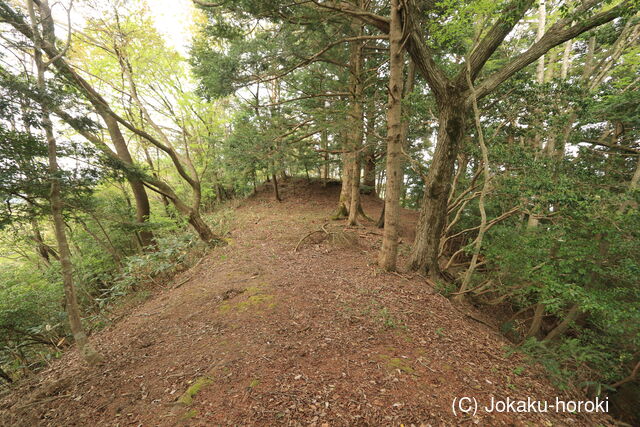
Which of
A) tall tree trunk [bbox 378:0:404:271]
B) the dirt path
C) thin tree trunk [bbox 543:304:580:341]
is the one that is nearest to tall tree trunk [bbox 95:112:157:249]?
the dirt path

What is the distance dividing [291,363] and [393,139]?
4622 mm

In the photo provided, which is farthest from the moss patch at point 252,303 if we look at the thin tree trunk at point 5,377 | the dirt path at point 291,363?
the thin tree trunk at point 5,377

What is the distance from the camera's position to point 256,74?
7.46m

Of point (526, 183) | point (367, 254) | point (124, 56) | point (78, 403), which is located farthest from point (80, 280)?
point (526, 183)

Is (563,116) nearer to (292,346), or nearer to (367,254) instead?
(367,254)

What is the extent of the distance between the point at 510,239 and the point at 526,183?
6.75 ft

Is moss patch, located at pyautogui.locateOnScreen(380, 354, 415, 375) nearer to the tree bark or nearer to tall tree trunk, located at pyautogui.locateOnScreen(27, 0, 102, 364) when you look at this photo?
tall tree trunk, located at pyautogui.locateOnScreen(27, 0, 102, 364)

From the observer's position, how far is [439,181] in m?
5.52

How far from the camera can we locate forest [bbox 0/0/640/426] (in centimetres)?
305

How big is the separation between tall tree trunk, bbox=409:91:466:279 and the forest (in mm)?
36

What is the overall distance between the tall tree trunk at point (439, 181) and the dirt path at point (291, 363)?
747 mm

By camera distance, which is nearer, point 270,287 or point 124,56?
point 270,287

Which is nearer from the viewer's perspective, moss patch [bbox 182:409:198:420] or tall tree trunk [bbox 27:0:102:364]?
moss patch [bbox 182:409:198:420]

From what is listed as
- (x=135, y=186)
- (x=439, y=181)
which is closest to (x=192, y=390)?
(x=439, y=181)
